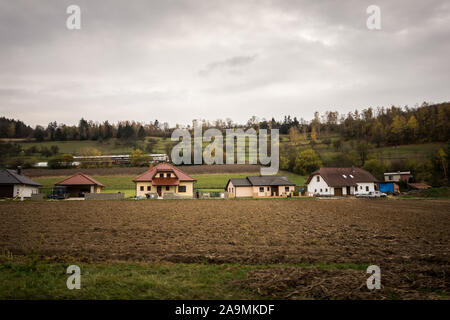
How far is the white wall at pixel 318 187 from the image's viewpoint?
53.4m

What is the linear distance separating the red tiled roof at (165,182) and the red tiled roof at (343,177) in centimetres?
2971

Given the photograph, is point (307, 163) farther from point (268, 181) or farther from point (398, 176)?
point (268, 181)

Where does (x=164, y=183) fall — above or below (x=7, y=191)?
above

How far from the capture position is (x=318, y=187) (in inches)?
2192

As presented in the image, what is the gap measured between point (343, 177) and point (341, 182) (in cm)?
227

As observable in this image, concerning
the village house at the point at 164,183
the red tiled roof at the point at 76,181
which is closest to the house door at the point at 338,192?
the village house at the point at 164,183

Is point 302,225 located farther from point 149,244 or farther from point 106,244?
point 106,244

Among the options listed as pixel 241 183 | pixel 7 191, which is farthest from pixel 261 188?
pixel 7 191

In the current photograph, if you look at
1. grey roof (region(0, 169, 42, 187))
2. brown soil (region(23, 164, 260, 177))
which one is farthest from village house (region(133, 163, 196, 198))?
brown soil (region(23, 164, 260, 177))

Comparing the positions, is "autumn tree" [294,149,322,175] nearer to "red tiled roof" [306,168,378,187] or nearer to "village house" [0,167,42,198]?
"red tiled roof" [306,168,378,187]

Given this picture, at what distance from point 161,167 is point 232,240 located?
39919 mm

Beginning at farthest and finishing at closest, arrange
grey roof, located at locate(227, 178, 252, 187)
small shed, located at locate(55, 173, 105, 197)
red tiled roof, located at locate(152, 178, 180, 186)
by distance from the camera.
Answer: grey roof, located at locate(227, 178, 252, 187)
small shed, located at locate(55, 173, 105, 197)
red tiled roof, located at locate(152, 178, 180, 186)

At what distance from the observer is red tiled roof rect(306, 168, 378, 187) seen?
53.4m
